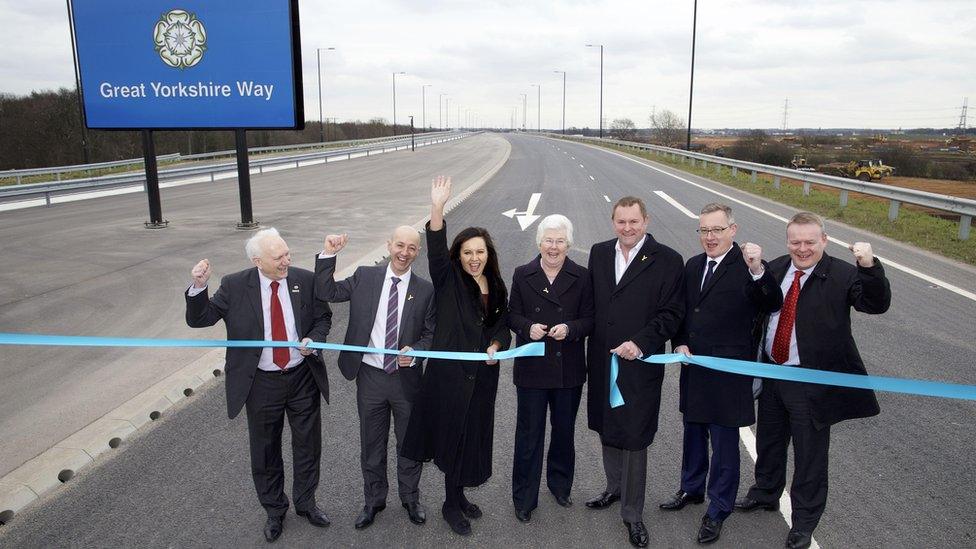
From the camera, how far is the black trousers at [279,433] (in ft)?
14.1

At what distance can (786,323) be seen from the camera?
4250 millimetres

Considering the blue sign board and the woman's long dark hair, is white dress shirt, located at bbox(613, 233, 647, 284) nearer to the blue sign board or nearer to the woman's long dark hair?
the woman's long dark hair

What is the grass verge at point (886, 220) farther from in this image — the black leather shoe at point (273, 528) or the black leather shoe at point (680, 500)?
the black leather shoe at point (273, 528)

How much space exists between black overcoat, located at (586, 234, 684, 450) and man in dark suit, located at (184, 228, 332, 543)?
1.92 meters

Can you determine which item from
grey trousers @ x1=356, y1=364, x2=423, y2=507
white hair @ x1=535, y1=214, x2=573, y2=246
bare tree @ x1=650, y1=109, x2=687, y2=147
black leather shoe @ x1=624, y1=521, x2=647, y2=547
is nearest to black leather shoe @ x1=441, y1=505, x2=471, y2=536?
grey trousers @ x1=356, y1=364, x2=423, y2=507

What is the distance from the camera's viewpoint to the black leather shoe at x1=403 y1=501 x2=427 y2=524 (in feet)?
14.3

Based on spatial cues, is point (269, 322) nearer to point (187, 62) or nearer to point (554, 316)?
point (554, 316)

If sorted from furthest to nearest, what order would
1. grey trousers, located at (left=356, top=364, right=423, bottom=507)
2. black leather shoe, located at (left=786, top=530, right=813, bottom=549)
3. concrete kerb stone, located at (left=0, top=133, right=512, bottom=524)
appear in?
concrete kerb stone, located at (left=0, top=133, right=512, bottom=524) → grey trousers, located at (left=356, top=364, right=423, bottom=507) → black leather shoe, located at (left=786, top=530, right=813, bottom=549)

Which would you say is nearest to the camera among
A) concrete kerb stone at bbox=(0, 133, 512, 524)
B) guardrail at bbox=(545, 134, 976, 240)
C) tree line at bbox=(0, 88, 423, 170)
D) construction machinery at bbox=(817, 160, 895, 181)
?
concrete kerb stone at bbox=(0, 133, 512, 524)

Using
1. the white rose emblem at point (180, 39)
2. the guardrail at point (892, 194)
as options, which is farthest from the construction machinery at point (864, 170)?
the white rose emblem at point (180, 39)

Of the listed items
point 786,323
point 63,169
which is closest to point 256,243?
point 786,323

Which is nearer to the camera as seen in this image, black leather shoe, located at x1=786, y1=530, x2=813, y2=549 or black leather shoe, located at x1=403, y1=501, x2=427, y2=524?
black leather shoe, located at x1=786, y1=530, x2=813, y2=549

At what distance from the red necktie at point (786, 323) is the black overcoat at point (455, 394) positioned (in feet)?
5.94

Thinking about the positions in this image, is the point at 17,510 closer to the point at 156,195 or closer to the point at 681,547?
the point at 681,547
